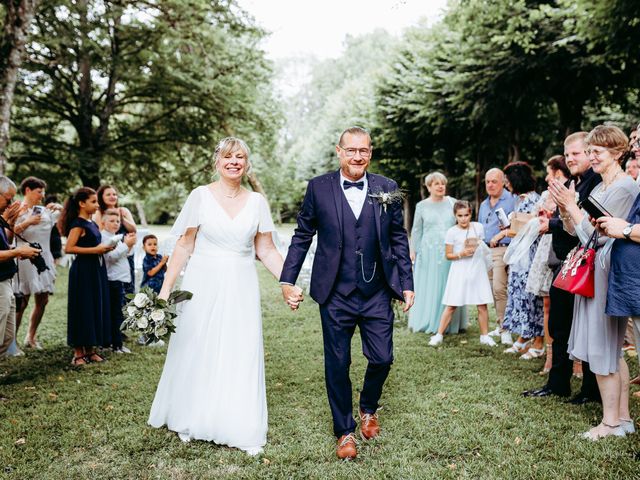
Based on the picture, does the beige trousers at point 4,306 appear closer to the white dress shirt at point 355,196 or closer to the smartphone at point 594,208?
the white dress shirt at point 355,196

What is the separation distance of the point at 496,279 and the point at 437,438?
159 inches

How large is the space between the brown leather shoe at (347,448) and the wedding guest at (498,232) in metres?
4.27

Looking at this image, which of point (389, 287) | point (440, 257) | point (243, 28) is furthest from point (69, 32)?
point (389, 287)

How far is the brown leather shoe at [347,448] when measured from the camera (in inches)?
156

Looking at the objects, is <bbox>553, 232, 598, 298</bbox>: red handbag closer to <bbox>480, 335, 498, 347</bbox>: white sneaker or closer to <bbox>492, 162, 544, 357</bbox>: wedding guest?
<bbox>492, 162, 544, 357</bbox>: wedding guest

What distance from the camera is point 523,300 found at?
22.2 feet

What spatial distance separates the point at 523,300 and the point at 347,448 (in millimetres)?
3741

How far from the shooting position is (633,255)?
3670mm

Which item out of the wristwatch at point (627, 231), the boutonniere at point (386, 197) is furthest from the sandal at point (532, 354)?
the boutonniere at point (386, 197)

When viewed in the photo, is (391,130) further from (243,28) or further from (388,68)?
(243,28)

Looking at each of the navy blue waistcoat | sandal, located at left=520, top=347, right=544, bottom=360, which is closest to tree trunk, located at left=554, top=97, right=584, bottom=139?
sandal, located at left=520, top=347, right=544, bottom=360

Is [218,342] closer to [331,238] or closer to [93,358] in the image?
[331,238]

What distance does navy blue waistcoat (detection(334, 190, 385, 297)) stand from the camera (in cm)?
403

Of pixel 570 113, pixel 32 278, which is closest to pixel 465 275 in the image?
pixel 32 278
